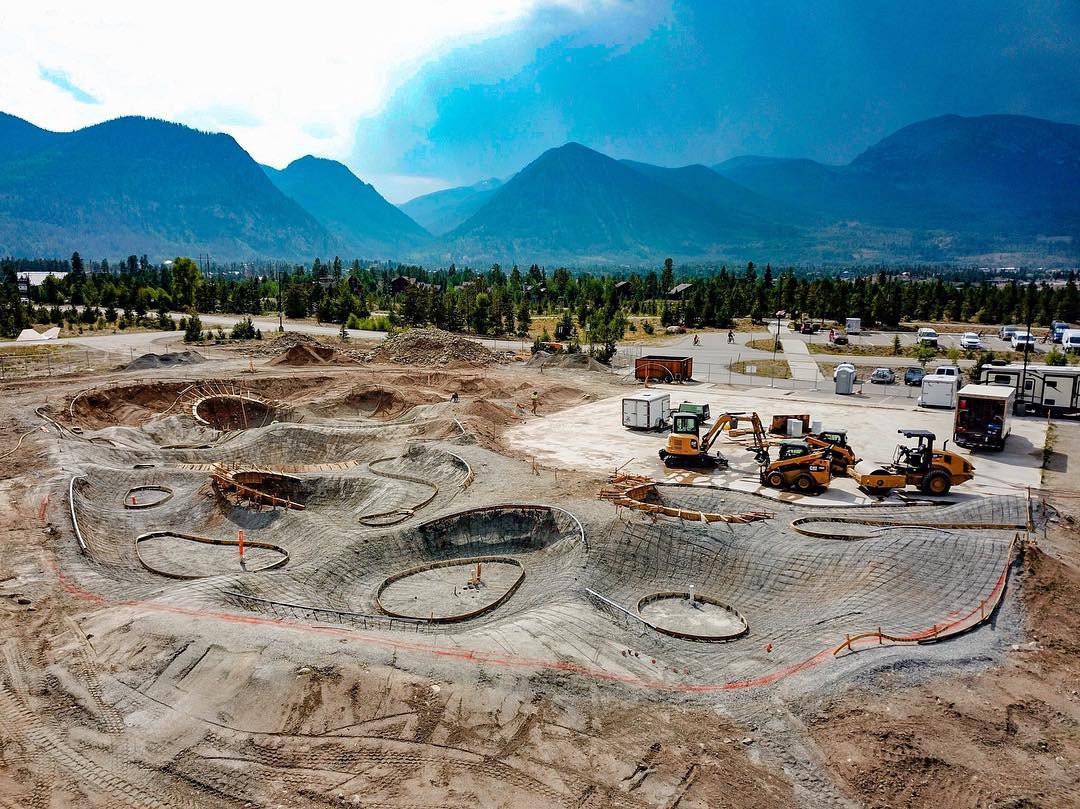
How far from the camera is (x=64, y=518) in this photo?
67.5 feet

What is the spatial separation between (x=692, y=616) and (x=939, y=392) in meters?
29.7

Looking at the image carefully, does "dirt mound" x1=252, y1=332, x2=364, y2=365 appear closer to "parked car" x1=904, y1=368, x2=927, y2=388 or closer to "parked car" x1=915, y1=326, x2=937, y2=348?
"parked car" x1=904, y1=368, x2=927, y2=388

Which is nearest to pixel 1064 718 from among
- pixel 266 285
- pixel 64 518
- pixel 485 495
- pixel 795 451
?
pixel 795 451

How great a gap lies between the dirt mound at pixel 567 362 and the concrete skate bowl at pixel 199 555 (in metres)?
35.7

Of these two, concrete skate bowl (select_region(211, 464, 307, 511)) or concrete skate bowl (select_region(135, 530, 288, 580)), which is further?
concrete skate bowl (select_region(211, 464, 307, 511))

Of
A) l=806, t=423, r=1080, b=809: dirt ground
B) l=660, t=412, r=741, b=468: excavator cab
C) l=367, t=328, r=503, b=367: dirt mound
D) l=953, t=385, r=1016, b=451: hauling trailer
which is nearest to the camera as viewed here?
l=806, t=423, r=1080, b=809: dirt ground

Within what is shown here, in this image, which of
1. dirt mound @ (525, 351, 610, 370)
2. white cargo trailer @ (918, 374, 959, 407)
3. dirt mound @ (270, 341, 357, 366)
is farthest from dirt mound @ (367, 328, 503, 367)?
white cargo trailer @ (918, 374, 959, 407)

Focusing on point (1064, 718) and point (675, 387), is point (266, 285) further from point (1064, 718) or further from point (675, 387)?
point (1064, 718)

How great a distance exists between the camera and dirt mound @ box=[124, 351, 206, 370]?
162ft

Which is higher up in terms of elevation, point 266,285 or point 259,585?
point 266,285

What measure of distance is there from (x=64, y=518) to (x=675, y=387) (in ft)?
120

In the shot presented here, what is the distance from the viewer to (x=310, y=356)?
55.2 metres

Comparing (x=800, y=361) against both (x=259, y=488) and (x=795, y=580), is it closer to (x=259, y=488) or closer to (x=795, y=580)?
(x=795, y=580)

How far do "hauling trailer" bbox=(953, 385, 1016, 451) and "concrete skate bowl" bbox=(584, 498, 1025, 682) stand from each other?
9.56m
